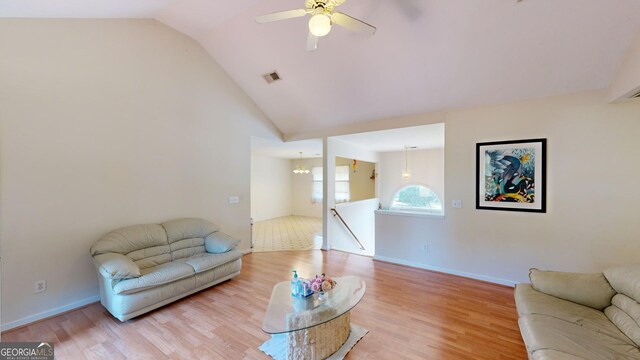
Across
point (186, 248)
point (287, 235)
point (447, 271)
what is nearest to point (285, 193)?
point (287, 235)

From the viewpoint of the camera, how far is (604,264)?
2.98 meters

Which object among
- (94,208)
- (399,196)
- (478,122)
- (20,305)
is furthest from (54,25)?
(399,196)

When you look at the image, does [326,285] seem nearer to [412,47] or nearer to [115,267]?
[115,267]

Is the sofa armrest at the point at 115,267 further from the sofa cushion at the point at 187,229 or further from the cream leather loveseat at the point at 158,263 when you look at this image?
the sofa cushion at the point at 187,229

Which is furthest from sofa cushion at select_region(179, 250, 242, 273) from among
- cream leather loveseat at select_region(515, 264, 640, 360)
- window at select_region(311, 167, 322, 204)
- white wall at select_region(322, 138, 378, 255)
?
window at select_region(311, 167, 322, 204)

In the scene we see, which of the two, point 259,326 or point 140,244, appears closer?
point 259,326

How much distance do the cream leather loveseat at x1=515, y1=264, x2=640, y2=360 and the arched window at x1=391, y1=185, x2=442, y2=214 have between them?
527cm

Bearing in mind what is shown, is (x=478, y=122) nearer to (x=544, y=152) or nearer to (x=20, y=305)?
(x=544, y=152)

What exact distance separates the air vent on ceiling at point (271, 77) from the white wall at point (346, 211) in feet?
5.24

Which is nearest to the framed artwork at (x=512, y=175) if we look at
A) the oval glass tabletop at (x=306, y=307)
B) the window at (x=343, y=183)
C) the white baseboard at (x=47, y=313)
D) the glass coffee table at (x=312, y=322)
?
the oval glass tabletop at (x=306, y=307)

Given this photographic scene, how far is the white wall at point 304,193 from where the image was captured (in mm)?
10016

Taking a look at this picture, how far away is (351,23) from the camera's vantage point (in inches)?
80.7

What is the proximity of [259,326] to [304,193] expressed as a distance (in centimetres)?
782

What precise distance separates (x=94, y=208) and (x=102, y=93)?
145cm
